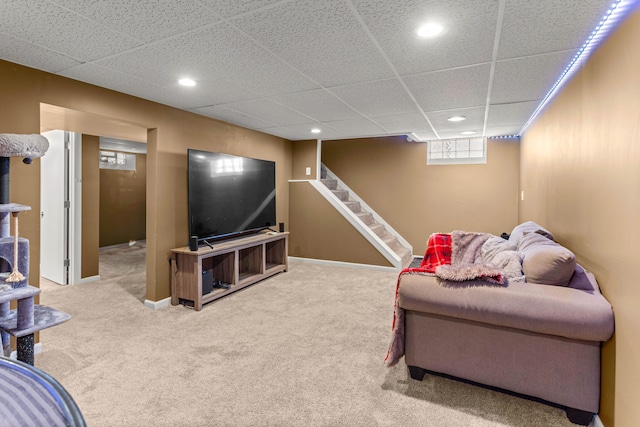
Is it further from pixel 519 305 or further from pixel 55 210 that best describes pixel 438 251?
pixel 55 210

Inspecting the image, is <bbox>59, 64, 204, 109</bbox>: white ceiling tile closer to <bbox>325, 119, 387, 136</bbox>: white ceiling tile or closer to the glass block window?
<bbox>325, 119, 387, 136</bbox>: white ceiling tile

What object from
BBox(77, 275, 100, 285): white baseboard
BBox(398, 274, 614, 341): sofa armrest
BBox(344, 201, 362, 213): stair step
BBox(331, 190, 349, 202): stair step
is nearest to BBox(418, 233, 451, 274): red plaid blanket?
BBox(398, 274, 614, 341): sofa armrest

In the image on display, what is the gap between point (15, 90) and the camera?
7.44 feet

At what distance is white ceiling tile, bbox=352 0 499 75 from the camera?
1537 mm

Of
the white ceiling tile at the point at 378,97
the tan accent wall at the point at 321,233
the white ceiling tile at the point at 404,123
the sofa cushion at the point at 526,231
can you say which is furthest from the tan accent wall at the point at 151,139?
the sofa cushion at the point at 526,231

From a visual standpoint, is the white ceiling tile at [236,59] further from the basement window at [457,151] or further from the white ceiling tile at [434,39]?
the basement window at [457,151]

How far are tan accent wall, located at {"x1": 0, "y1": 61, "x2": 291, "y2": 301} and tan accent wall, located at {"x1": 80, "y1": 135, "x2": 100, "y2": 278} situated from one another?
33.4 inches

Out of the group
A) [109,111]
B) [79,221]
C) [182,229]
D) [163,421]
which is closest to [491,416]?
[163,421]

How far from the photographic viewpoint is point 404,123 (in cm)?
413

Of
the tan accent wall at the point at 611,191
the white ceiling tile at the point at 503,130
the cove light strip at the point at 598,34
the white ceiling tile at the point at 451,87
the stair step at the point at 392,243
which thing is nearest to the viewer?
the tan accent wall at the point at 611,191

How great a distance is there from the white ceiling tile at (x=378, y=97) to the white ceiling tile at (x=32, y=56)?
1.95 m

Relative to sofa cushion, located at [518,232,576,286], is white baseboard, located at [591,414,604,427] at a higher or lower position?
lower

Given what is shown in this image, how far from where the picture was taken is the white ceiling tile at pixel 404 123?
3811 mm

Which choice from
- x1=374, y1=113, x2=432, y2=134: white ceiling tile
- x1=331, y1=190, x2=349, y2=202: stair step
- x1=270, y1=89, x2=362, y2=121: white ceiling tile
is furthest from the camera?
x1=331, y1=190, x2=349, y2=202: stair step
